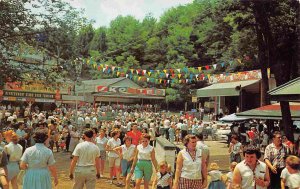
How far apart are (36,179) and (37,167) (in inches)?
7.7

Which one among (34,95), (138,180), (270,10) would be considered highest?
(270,10)

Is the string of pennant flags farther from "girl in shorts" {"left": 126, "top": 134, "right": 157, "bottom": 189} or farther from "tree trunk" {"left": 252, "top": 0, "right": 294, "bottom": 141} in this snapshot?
"girl in shorts" {"left": 126, "top": 134, "right": 157, "bottom": 189}

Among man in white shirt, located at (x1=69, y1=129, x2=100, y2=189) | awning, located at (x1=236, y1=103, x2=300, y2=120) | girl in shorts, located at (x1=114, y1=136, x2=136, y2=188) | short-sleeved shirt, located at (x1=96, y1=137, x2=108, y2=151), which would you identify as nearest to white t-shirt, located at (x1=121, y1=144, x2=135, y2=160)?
girl in shorts, located at (x1=114, y1=136, x2=136, y2=188)

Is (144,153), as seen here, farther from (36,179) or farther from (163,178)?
(36,179)

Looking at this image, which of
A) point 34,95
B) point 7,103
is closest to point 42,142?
point 34,95

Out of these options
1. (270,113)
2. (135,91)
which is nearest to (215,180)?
(270,113)

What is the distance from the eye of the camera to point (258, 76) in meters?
38.0

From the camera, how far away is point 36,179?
6.77 m

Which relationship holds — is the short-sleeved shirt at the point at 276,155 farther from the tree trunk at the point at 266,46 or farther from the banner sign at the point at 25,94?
the banner sign at the point at 25,94

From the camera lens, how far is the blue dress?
677cm

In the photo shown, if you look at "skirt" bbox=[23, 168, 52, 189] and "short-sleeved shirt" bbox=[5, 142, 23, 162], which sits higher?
"short-sleeved shirt" bbox=[5, 142, 23, 162]

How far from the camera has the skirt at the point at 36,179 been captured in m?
6.75

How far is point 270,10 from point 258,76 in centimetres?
1815

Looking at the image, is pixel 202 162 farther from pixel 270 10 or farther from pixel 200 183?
pixel 270 10
